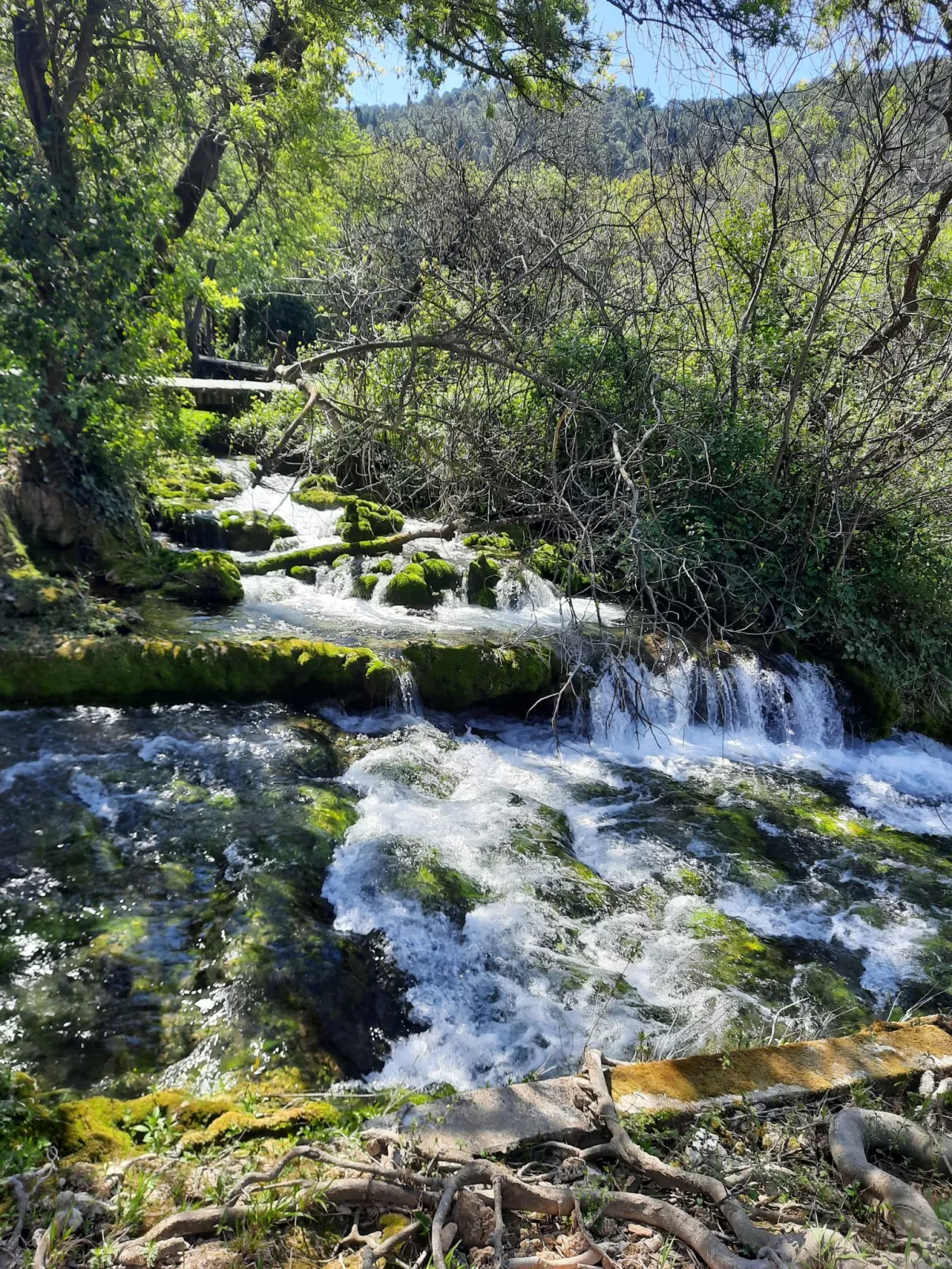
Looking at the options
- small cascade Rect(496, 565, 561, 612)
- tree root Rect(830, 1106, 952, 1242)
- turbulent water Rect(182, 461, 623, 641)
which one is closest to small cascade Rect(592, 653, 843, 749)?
turbulent water Rect(182, 461, 623, 641)

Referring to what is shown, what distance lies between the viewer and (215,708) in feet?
21.8

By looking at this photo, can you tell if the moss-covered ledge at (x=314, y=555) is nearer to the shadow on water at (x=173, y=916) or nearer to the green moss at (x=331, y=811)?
the shadow on water at (x=173, y=916)

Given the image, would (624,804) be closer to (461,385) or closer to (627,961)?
(627,961)

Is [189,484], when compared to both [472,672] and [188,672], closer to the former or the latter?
[188,672]

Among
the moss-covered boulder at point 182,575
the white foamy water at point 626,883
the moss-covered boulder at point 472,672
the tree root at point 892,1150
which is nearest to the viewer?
the tree root at point 892,1150

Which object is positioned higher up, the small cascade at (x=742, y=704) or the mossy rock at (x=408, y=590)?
the mossy rock at (x=408, y=590)

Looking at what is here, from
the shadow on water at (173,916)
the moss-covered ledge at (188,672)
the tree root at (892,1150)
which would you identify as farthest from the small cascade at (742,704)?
the tree root at (892,1150)

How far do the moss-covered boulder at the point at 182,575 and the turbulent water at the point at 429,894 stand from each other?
83.9 inches

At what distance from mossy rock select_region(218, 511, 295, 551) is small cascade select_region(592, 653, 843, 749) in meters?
5.36

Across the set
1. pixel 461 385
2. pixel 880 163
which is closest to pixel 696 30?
pixel 461 385

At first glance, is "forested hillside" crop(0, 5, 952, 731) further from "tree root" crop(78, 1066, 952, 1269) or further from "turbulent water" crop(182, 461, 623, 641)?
"tree root" crop(78, 1066, 952, 1269)

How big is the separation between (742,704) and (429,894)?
197 inches

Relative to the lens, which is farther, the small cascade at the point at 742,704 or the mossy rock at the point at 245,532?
the mossy rock at the point at 245,532

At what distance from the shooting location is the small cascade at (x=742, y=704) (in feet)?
26.7
